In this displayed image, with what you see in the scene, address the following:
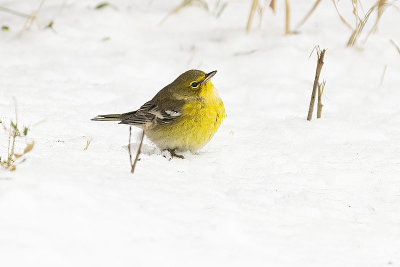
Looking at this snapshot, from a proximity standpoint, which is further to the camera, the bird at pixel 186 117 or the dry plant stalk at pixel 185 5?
the dry plant stalk at pixel 185 5

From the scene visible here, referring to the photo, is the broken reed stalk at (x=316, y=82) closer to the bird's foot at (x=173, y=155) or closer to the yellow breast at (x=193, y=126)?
the yellow breast at (x=193, y=126)

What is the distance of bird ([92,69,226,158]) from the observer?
209 inches

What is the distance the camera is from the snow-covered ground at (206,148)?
3.24m

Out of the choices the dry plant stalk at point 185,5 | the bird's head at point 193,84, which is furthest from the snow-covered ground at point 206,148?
the bird's head at point 193,84

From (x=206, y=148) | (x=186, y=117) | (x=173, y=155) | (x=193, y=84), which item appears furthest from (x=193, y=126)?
(x=206, y=148)

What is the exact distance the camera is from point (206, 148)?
5809 mm

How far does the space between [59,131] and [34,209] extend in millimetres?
2656

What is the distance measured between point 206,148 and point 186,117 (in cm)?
60

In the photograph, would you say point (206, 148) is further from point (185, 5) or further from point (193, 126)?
point (185, 5)

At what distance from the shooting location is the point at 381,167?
5.08 m

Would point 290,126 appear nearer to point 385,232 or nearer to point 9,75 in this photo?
point 385,232

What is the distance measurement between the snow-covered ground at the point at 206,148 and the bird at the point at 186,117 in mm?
179

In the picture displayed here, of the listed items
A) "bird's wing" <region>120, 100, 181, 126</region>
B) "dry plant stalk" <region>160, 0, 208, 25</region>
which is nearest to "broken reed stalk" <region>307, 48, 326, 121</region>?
"bird's wing" <region>120, 100, 181, 126</region>

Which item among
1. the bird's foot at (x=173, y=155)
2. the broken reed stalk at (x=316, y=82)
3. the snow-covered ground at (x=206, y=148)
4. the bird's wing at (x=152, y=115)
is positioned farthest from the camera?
the broken reed stalk at (x=316, y=82)
